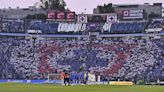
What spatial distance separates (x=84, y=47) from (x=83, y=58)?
3.83 m

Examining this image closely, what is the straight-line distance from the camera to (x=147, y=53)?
99250 millimetres

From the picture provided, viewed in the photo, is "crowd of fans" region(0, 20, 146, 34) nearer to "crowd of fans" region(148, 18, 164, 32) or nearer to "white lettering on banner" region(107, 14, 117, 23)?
"white lettering on banner" region(107, 14, 117, 23)

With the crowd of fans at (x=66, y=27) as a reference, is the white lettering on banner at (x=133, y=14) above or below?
above

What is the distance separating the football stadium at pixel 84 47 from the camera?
95.8 metres

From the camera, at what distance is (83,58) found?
101 meters

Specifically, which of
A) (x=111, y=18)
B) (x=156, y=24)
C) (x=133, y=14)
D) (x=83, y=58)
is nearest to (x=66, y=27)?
(x=111, y=18)

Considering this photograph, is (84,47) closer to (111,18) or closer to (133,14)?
(111,18)

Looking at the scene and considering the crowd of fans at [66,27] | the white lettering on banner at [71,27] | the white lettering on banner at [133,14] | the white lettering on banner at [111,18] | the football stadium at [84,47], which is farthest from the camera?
the white lettering on banner at [133,14]

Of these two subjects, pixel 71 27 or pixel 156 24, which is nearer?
pixel 156 24

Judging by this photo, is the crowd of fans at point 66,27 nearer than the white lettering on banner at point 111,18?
Yes

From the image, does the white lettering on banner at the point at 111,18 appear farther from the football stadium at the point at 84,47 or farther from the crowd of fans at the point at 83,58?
the crowd of fans at the point at 83,58

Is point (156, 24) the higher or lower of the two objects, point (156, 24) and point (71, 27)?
the higher


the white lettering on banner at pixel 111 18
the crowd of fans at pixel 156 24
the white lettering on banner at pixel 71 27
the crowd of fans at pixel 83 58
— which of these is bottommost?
the crowd of fans at pixel 83 58

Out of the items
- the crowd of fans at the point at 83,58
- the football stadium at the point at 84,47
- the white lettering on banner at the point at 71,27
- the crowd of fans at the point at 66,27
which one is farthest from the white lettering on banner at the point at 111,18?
the crowd of fans at the point at 83,58
